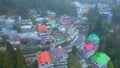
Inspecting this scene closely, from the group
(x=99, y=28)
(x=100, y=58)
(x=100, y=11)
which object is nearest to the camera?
(x=100, y=58)

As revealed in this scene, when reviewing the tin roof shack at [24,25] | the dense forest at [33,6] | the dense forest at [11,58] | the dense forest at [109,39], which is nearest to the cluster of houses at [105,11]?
the dense forest at [109,39]

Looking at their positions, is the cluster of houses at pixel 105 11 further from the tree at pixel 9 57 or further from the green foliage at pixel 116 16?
the tree at pixel 9 57

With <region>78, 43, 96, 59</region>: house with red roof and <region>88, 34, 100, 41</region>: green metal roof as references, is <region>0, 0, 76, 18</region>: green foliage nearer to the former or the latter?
<region>88, 34, 100, 41</region>: green metal roof

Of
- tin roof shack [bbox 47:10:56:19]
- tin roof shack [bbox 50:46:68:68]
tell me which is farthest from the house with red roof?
tin roof shack [bbox 47:10:56:19]

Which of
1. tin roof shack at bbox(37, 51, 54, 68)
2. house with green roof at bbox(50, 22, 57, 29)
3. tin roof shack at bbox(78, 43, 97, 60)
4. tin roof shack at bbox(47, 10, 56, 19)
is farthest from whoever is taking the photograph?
tin roof shack at bbox(47, 10, 56, 19)

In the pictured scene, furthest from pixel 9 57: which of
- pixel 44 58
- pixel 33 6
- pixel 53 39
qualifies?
pixel 33 6

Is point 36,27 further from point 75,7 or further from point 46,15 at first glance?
point 75,7

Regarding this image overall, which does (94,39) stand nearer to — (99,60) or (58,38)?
(99,60)
